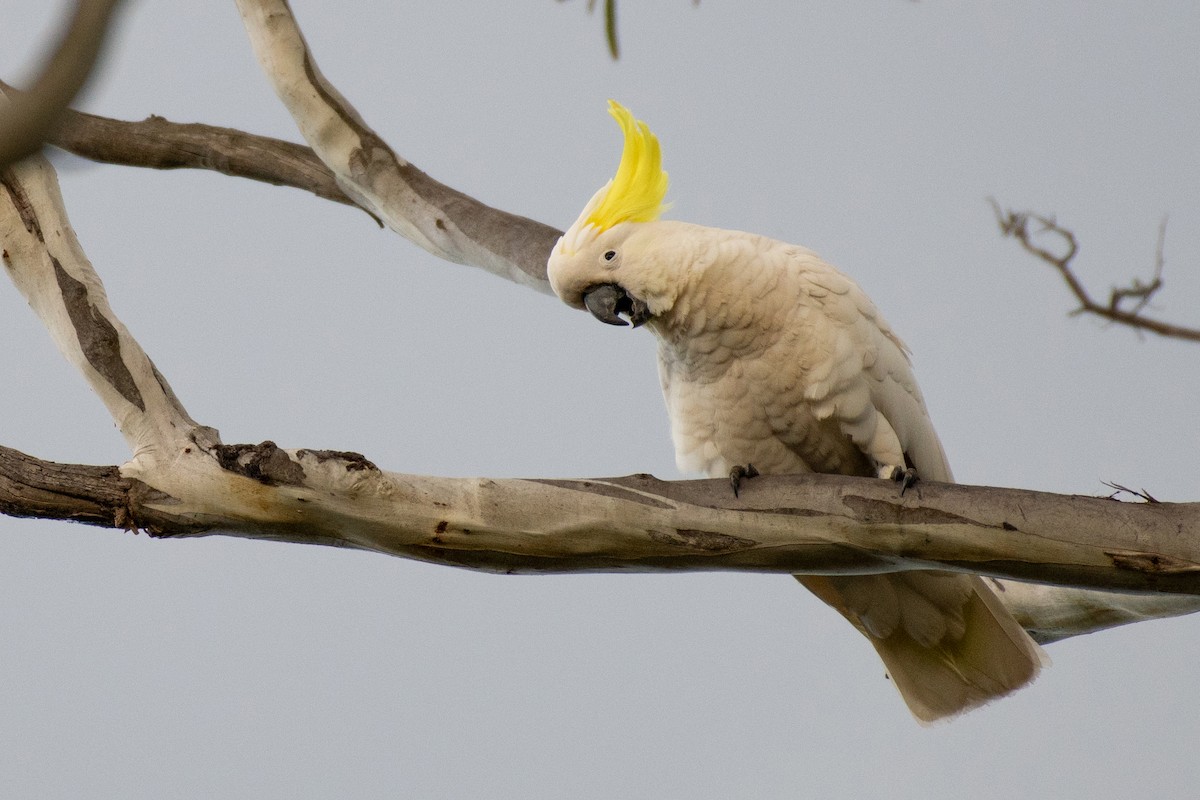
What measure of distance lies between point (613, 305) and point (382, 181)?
847 mm

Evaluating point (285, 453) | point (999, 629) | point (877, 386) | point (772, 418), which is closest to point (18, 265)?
point (285, 453)

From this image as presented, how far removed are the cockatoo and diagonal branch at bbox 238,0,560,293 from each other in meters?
0.41

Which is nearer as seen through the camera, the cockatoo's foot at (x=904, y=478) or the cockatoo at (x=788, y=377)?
the cockatoo's foot at (x=904, y=478)

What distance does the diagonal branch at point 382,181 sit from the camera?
2596 millimetres

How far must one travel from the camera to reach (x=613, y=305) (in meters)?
2.22

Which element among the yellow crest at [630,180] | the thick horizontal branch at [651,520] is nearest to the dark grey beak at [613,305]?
the yellow crest at [630,180]

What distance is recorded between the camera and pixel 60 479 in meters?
1.54

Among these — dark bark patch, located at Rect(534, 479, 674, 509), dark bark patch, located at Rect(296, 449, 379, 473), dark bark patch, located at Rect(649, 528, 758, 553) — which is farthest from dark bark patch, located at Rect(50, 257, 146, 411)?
dark bark patch, located at Rect(649, 528, 758, 553)

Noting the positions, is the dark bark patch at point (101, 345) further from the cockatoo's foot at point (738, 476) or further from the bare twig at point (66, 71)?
the bare twig at point (66, 71)

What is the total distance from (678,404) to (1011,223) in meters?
1.03

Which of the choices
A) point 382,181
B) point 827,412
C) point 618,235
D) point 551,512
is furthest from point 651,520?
point 382,181

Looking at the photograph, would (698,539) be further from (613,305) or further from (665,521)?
(613,305)

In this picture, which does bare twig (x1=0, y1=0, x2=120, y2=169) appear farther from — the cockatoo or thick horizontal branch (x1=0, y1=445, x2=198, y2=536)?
the cockatoo

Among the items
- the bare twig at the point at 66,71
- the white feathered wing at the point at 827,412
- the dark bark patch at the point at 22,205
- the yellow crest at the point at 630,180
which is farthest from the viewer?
the yellow crest at the point at 630,180
